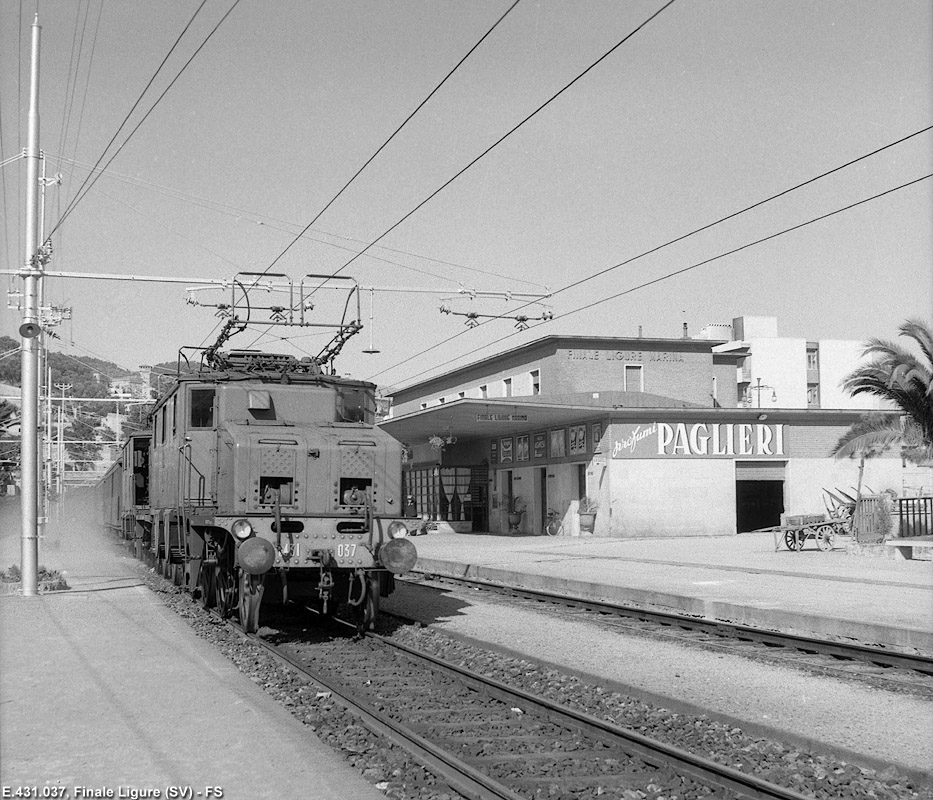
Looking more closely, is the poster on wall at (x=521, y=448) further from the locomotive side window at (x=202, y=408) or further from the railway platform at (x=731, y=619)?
the locomotive side window at (x=202, y=408)

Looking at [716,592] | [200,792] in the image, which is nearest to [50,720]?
[200,792]

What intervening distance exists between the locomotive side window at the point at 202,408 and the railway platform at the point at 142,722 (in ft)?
8.25

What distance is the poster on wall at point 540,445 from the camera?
3738cm

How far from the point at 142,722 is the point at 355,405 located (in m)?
6.10

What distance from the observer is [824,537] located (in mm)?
24891

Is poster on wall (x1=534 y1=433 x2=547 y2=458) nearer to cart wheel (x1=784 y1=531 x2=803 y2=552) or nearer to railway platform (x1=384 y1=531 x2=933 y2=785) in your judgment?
railway platform (x1=384 y1=531 x2=933 y2=785)

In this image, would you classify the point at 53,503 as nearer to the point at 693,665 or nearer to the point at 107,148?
the point at 107,148

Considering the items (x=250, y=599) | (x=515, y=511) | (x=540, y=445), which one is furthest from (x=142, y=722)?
(x=515, y=511)

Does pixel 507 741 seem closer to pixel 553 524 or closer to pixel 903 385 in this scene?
pixel 903 385

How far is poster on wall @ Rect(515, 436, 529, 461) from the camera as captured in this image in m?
38.7

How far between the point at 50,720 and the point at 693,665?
612cm

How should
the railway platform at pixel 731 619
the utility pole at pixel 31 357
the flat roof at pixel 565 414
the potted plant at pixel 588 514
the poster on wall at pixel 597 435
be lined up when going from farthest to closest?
1. the potted plant at pixel 588 514
2. the poster on wall at pixel 597 435
3. the flat roof at pixel 565 414
4. the utility pole at pixel 31 357
5. the railway platform at pixel 731 619

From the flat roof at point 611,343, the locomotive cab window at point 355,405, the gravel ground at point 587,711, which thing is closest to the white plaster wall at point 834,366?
the flat roof at point 611,343

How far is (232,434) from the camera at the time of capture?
36.9 ft
